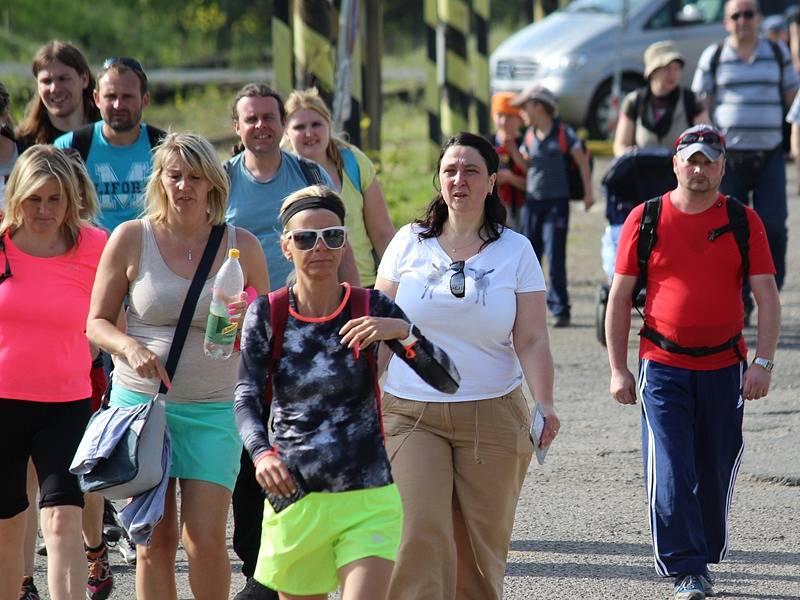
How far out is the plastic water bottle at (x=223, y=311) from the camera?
15.7ft

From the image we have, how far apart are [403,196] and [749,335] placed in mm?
4143

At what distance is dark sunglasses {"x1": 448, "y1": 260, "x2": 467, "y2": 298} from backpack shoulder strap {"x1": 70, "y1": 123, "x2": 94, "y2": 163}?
2.19 m

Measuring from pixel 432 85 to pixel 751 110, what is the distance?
8454 mm

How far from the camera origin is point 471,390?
4883 millimetres

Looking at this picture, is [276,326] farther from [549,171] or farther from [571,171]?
[571,171]

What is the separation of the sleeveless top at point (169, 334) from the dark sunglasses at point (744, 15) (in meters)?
6.29

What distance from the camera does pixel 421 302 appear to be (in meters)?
4.92

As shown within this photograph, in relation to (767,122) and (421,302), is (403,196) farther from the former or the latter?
(421,302)

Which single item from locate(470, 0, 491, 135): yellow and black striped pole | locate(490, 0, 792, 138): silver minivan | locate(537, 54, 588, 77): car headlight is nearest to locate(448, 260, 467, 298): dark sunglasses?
locate(470, 0, 491, 135): yellow and black striped pole

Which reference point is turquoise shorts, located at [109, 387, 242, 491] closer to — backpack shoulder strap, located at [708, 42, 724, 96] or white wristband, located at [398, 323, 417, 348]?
white wristband, located at [398, 323, 417, 348]

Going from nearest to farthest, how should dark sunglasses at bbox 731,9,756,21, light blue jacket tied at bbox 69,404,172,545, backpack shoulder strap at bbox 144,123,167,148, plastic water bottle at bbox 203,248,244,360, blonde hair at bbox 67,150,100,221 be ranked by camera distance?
1. light blue jacket tied at bbox 69,404,172,545
2. plastic water bottle at bbox 203,248,244,360
3. blonde hair at bbox 67,150,100,221
4. backpack shoulder strap at bbox 144,123,167,148
5. dark sunglasses at bbox 731,9,756,21

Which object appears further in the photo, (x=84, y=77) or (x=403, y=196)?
(x=403, y=196)

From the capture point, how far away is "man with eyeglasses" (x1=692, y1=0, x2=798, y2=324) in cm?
1038

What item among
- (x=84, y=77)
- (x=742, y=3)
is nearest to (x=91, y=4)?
(x=742, y=3)
